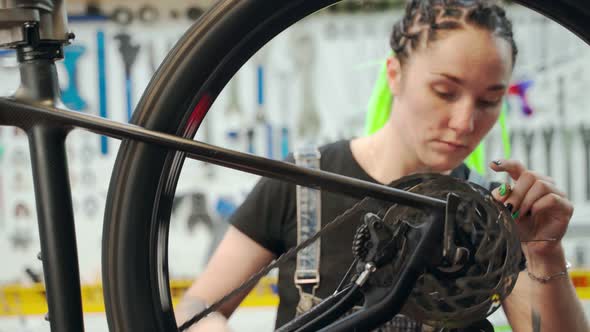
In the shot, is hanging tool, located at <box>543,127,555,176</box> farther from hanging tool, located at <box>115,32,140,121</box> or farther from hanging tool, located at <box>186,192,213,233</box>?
hanging tool, located at <box>115,32,140,121</box>

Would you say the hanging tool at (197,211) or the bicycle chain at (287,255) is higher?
the hanging tool at (197,211)

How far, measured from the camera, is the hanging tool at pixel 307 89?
1417 millimetres

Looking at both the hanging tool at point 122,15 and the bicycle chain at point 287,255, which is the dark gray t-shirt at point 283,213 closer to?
the bicycle chain at point 287,255

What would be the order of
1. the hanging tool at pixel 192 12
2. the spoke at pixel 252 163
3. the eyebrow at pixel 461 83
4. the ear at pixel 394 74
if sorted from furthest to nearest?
1. the hanging tool at pixel 192 12
2. the ear at pixel 394 74
3. the eyebrow at pixel 461 83
4. the spoke at pixel 252 163

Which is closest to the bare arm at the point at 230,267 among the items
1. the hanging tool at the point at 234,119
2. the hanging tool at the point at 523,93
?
the hanging tool at the point at 234,119

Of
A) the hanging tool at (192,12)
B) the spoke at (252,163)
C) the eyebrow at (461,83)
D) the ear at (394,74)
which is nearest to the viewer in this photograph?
the spoke at (252,163)

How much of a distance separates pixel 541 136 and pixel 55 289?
49.1 inches

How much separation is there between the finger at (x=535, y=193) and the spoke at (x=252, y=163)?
0.23ft

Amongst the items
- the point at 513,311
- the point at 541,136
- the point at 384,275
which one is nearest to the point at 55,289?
the point at 384,275

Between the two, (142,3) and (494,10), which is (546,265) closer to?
(494,10)

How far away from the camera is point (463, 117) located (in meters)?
0.53

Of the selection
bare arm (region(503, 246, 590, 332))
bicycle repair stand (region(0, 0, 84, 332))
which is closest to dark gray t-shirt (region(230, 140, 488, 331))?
bare arm (region(503, 246, 590, 332))

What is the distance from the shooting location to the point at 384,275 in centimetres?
36

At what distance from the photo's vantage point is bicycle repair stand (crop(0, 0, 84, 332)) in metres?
0.35
